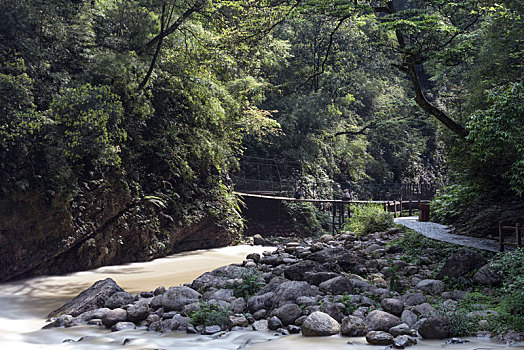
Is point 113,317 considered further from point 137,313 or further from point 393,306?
point 393,306

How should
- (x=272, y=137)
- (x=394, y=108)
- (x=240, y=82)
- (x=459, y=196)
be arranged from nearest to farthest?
(x=459, y=196) < (x=240, y=82) < (x=272, y=137) < (x=394, y=108)

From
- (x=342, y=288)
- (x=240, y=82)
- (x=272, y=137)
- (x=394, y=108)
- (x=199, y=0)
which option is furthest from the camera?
(x=394, y=108)

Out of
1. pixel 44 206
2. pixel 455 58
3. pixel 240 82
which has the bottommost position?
pixel 44 206

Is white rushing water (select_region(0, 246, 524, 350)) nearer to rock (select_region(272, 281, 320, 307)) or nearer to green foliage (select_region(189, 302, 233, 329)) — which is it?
green foliage (select_region(189, 302, 233, 329))

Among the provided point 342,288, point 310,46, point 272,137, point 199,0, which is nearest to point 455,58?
point 342,288

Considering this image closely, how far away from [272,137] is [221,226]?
1028 cm

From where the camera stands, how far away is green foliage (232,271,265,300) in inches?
291

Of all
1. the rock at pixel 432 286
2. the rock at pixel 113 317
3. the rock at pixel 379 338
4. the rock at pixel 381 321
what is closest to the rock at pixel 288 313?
the rock at pixel 381 321

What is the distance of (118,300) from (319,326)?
3453 millimetres

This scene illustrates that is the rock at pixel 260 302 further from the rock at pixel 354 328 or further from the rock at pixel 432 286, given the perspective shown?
the rock at pixel 432 286

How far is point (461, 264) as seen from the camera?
761 cm

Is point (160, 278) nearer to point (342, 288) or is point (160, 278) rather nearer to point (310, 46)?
point (342, 288)

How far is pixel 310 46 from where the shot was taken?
2716cm

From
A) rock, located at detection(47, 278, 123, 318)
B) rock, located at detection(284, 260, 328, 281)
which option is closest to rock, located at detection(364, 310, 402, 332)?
rock, located at detection(284, 260, 328, 281)
